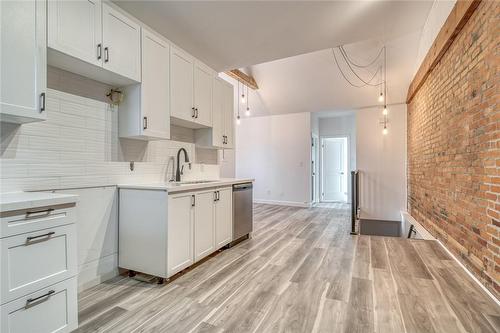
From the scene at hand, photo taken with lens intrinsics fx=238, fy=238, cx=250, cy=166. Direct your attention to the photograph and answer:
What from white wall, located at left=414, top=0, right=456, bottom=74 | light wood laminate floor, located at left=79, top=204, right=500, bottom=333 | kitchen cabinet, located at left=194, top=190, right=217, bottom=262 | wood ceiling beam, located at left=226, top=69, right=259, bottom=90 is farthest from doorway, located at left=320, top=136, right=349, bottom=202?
kitchen cabinet, located at left=194, top=190, right=217, bottom=262

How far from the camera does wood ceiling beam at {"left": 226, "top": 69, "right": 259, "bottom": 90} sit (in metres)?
5.22

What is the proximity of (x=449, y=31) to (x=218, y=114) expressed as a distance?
113 inches

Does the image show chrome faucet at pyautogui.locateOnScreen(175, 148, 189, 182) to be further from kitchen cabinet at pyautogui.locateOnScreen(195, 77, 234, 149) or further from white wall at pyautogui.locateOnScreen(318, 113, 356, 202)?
white wall at pyautogui.locateOnScreen(318, 113, 356, 202)

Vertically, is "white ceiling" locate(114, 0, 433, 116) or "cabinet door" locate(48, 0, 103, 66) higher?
"white ceiling" locate(114, 0, 433, 116)

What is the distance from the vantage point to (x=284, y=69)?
5.62 metres

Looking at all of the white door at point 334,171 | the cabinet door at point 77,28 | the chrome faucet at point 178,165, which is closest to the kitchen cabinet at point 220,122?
the chrome faucet at point 178,165

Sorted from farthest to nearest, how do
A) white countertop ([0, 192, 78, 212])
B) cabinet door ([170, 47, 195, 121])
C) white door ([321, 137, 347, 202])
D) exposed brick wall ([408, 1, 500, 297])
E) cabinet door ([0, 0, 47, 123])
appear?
1. white door ([321, 137, 347, 202])
2. cabinet door ([170, 47, 195, 121])
3. exposed brick wall ([408, 1, 500, 297])
4. cabinet door ([0, 0, 47, 123])
5. white countertop ([0, 192, 78, 212])

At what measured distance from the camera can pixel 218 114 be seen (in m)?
3.56

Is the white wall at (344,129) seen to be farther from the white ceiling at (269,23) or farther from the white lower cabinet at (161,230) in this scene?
the white lower cabinet at (161,230)

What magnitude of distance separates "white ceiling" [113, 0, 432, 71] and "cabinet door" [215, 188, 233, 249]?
1.91 meters

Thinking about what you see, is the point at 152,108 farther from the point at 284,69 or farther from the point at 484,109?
the point at 284,69

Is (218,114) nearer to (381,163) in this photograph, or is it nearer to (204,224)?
(204,224)

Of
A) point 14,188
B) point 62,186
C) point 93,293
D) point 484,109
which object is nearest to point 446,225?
point 484,109

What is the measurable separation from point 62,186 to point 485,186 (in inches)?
139
